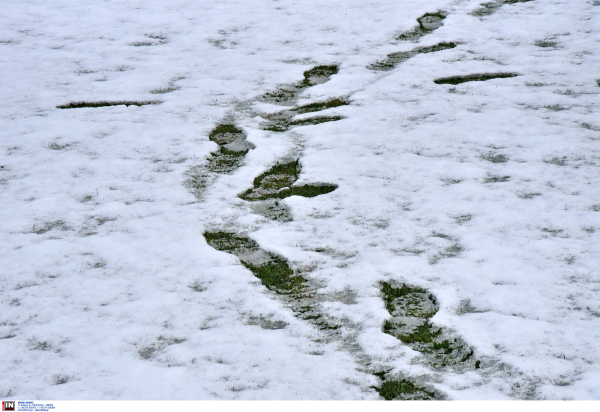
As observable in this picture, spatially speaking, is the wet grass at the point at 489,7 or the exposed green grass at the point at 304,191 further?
the wet grass at the point at 489,7

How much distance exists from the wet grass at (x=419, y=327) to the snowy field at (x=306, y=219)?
0.02 m

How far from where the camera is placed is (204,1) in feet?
52.5

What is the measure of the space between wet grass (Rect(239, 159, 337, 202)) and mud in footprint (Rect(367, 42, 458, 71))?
4525 millimetres

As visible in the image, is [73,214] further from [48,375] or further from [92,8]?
[92,8]

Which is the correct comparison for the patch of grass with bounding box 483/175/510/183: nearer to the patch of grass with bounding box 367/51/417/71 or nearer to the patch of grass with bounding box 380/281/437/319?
the patch of grass with bounding box 380/281/437/319

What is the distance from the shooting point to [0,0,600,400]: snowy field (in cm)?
472

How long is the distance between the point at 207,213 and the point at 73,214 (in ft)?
5.66

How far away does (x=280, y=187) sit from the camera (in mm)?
7707

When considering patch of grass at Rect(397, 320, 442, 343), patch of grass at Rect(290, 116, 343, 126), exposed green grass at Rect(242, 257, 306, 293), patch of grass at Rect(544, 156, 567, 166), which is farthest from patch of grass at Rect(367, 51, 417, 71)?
patch of grass at Rect(397, 320, 442, 343)

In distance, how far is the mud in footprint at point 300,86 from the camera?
10508 mm

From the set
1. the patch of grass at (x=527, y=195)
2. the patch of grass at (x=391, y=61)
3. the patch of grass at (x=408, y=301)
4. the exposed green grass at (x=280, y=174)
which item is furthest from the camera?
the patch of grass at (x=391, y=61)

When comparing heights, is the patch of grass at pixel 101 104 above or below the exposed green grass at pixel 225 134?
above

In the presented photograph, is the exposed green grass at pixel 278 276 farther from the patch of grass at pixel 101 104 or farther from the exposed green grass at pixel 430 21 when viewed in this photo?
the exposed green grass at pixel 430 21
